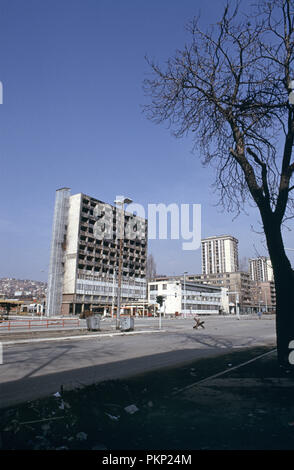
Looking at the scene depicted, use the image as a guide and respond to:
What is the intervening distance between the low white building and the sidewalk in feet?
256

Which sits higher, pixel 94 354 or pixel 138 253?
pixel 138 253

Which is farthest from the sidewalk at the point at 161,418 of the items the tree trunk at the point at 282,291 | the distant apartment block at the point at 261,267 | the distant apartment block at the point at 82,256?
the distant apartment block at the point at 82,256

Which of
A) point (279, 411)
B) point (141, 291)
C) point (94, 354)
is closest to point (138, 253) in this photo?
point (141, 291)

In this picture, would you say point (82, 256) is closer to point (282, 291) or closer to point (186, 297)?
point (186, 297)

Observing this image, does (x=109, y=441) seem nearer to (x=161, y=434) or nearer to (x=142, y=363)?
(x=161, y=434)

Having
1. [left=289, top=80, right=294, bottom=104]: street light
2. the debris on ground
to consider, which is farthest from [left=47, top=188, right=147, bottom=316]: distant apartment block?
the debris on ground

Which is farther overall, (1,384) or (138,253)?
(138,253)

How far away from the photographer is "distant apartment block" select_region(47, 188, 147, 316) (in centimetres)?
7956

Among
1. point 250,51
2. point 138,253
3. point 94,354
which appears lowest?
point 94,354

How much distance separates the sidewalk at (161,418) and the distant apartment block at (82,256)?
7140cm

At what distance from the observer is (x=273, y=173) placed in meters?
10.4

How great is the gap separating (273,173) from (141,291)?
9431 centimetres

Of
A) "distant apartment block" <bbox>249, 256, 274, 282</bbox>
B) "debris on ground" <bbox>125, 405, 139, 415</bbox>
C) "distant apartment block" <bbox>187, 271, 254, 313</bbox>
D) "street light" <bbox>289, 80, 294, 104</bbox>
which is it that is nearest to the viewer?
"debris on ground" <bbox>125, 405, 139, 415</bbox>

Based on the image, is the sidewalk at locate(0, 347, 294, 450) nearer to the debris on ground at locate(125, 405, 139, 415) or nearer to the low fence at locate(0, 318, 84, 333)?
the debris on ground at locate(125, 405, 139, 415)
